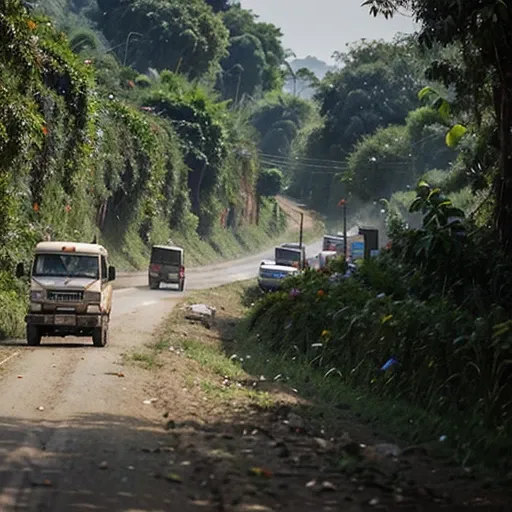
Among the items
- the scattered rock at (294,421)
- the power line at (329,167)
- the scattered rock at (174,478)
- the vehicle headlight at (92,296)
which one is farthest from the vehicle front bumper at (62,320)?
the power line at (329,167)

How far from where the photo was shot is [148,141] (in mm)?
58969

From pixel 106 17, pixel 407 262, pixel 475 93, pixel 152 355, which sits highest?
pixel 106 17

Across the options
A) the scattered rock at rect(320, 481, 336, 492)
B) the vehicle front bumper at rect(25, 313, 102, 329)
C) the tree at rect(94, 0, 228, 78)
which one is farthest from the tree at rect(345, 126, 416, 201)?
the scattered rock at rect(320, 481, 336, 492)

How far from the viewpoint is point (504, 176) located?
2328 cm

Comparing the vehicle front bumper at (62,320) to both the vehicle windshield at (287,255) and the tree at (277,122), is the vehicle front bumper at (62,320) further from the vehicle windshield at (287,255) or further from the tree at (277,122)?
the tree at (277,122)

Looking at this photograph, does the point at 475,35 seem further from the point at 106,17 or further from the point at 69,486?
the point at 106,17

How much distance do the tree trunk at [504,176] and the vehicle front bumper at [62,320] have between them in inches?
357

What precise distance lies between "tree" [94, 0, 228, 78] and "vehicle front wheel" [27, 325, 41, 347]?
6427 cm

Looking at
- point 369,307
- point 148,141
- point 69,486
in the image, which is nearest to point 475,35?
point 369,307

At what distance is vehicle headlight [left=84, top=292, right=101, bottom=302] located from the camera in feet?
77.6

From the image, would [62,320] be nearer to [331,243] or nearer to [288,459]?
[288,459]

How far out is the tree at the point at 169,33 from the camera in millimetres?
87188

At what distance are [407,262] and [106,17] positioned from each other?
7353 cm

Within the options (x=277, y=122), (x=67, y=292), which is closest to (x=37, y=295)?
(x=67, y=292)
